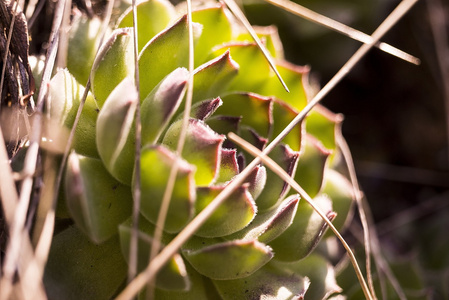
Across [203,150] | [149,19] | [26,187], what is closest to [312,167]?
[203,150]

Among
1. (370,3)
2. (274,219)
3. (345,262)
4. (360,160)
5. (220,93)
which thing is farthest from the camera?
(360,160)

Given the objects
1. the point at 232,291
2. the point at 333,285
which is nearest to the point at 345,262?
the point at 333,285

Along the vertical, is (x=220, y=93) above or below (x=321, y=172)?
above

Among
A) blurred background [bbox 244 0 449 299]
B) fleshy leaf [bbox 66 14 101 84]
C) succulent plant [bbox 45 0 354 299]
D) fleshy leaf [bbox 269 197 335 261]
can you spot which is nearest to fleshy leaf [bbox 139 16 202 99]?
succulent plant [bbox 45 0 354 299]

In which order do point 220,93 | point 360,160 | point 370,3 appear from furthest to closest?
point 360,160
point 370,3
point 220,93

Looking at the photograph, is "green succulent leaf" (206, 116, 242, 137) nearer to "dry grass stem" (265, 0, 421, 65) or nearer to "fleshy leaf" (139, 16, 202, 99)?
"fleshy leaf" (139, 16, 202, 99)

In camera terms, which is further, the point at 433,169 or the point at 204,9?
the point at 433,169

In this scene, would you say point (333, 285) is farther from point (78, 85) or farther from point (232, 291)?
point (78, 85)
